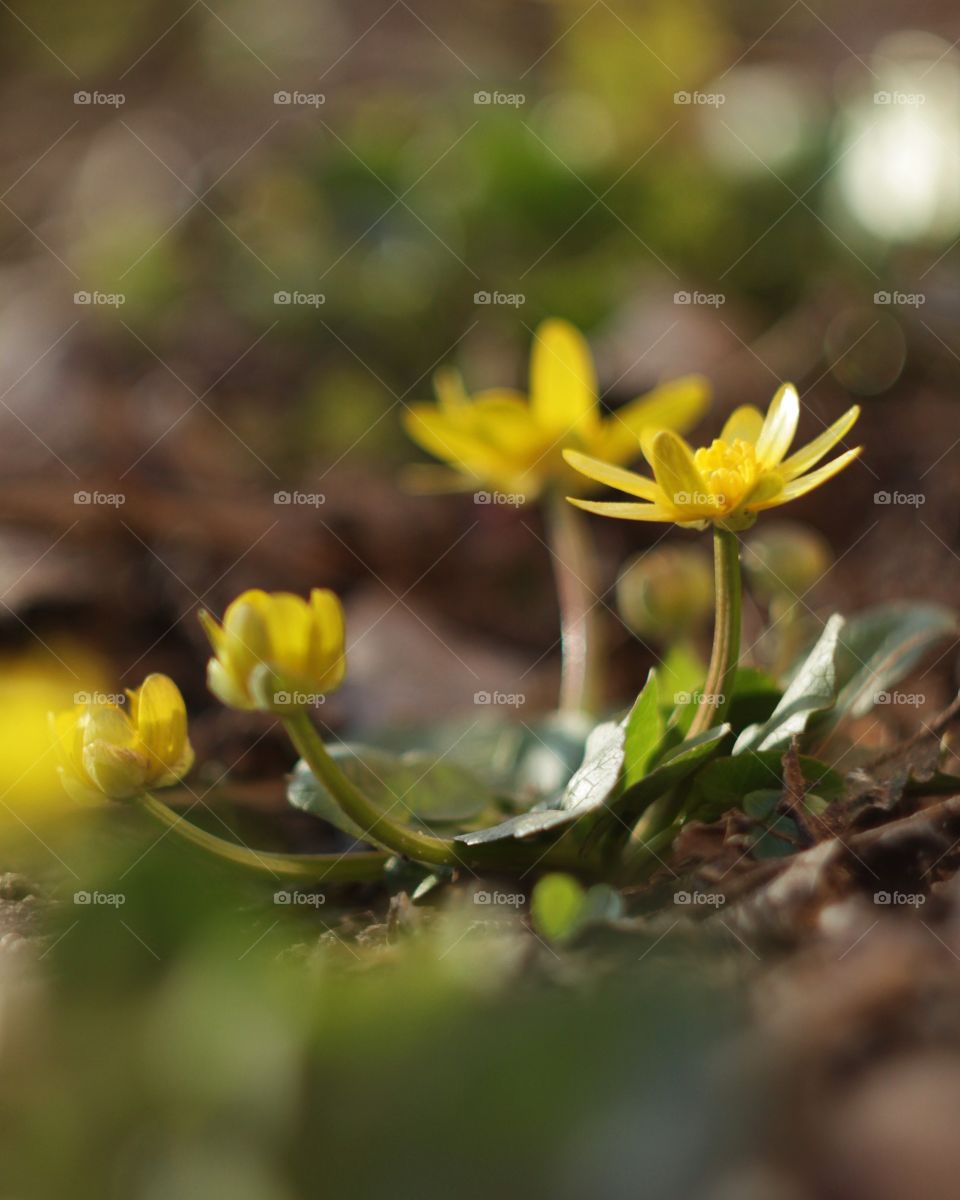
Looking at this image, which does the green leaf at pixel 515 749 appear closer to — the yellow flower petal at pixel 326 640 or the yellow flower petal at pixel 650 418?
the yellow flower petal at pixel 326 640

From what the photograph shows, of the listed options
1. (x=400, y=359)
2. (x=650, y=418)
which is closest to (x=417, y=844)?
(x=650, y=418)

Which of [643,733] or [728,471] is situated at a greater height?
[728,471]

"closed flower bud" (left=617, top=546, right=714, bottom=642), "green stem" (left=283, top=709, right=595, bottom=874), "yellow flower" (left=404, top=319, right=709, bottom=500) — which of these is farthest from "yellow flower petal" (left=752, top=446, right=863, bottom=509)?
"yellow flower" (left=404, top=319, right=709, bottom=500)

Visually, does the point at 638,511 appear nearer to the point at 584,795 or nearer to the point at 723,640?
the point at 723,640

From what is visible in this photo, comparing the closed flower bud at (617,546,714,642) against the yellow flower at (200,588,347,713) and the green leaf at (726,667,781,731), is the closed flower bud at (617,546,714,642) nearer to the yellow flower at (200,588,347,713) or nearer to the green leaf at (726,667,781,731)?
the green leaf at (726,667,781,731)

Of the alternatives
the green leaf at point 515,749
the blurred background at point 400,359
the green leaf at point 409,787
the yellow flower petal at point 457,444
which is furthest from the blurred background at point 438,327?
the green leaf at point 409,787

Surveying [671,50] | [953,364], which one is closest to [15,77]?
[671,50]
